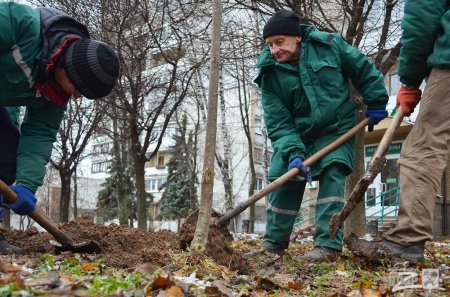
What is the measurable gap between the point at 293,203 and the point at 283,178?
1.51ft

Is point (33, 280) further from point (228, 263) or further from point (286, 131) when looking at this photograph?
point (286, 131)

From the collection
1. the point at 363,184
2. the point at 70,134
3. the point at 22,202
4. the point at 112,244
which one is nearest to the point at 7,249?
the point at 22,202

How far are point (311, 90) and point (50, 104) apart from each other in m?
2.20

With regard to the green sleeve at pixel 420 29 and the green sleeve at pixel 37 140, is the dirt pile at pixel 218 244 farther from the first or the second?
the green sleeve at pixel 420 29

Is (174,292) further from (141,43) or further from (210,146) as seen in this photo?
(141,43)

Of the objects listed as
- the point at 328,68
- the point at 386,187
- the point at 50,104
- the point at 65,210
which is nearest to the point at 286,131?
the point at 328,68

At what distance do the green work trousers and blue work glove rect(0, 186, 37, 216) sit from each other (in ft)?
6.87

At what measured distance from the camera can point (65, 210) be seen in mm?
13336

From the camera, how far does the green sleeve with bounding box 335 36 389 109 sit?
4.55 meters

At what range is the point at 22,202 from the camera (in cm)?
371

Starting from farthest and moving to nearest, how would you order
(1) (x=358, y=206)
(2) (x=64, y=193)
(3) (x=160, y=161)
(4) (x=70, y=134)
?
(3) (x=160, y=161)
(4) (x=70, y=134)
(2) (x=64, y=193)
(1) (x=358, y=206)

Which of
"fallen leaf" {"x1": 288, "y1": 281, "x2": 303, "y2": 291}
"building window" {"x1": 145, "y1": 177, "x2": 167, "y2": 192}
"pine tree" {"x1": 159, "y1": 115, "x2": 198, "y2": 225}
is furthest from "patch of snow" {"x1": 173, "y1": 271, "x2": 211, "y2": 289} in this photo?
"building window" {"x1": 145, "y1": 177, "x2": 167, "y2": 192}

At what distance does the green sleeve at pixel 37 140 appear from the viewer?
4006 mm

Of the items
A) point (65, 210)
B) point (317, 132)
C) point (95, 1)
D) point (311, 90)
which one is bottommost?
point (65, 210)
